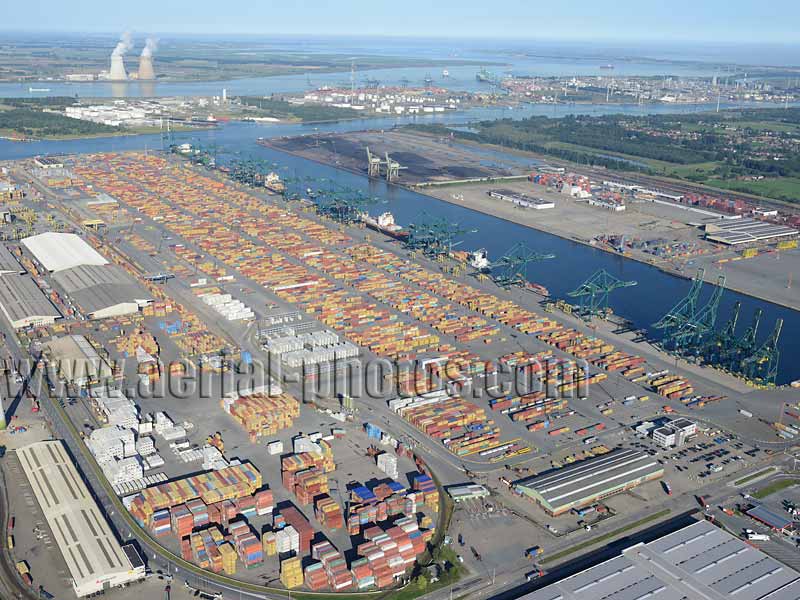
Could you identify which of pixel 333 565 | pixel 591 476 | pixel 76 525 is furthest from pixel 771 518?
pixel 76 525

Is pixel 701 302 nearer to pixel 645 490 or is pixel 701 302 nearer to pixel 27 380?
pixel 645 490

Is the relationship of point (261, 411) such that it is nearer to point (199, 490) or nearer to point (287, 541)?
point (199, 490)

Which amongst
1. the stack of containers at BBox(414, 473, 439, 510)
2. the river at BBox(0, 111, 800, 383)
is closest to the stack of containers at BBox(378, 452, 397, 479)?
the stack of containers at BBox(414, 473, 439, 510)

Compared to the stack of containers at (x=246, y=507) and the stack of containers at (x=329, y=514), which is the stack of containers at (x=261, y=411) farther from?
the stack of containers at (x=329, y=514)

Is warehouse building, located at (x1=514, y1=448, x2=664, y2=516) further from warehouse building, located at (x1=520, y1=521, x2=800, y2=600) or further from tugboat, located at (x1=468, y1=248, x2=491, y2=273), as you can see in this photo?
tugboat, located at (x1=468, y1=248, x2=491, y2=273)

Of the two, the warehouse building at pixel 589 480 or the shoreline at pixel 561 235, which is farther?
the shoreline at pixel 561 235

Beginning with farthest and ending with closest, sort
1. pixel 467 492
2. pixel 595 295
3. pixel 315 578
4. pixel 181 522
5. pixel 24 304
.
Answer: pixel 595 295, pixel 24 304, pixel 467 492, pixel 181 522, pixel 315 578

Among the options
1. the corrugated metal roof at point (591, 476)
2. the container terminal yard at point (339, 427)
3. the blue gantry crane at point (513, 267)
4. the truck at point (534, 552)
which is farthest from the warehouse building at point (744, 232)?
the truck at point (534, 552)

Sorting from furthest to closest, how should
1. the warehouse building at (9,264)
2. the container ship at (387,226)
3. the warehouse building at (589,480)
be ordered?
the container ship at (387,226) → the warehouse building at (9,264) → the warehouse building at (589,480)
